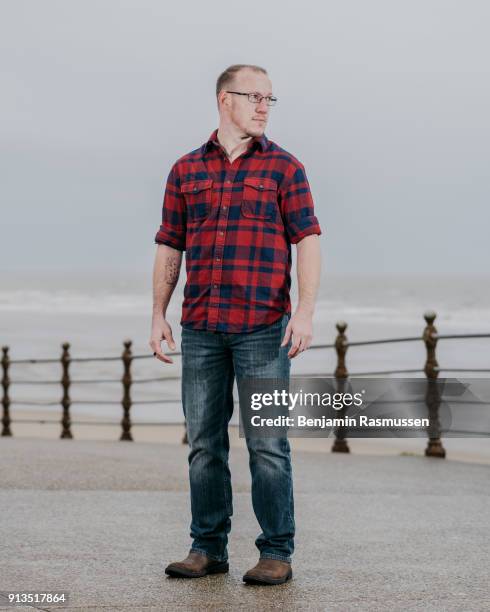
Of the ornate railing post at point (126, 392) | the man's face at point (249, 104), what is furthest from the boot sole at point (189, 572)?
the ornate railing post at point (126, 392)

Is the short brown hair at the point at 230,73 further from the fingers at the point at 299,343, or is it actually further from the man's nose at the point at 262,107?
the fingers at the point at 299,343

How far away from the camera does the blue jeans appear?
12.5ft

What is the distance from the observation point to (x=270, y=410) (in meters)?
3.83

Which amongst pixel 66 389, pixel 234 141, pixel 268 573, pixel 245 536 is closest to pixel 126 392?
pixel 66 389

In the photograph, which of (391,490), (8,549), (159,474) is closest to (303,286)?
(8,549)

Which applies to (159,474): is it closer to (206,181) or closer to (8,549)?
(8,549)

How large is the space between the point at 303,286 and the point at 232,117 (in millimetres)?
691

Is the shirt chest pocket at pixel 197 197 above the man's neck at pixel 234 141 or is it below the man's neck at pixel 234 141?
below

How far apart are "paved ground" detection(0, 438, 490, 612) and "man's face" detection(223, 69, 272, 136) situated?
1716 millimetres

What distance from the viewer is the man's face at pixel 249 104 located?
152 inches

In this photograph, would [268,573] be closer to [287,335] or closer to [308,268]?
[287,335]

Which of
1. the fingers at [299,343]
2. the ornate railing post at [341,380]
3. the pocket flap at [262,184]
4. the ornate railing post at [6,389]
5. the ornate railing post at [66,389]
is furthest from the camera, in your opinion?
the ornate railing post at [6,389]

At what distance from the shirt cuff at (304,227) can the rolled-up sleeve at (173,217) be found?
0.46m

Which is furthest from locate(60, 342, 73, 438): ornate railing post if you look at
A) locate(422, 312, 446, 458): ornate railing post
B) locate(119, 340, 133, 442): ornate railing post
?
locate(422, 312, 446, 458): ornate railing post
